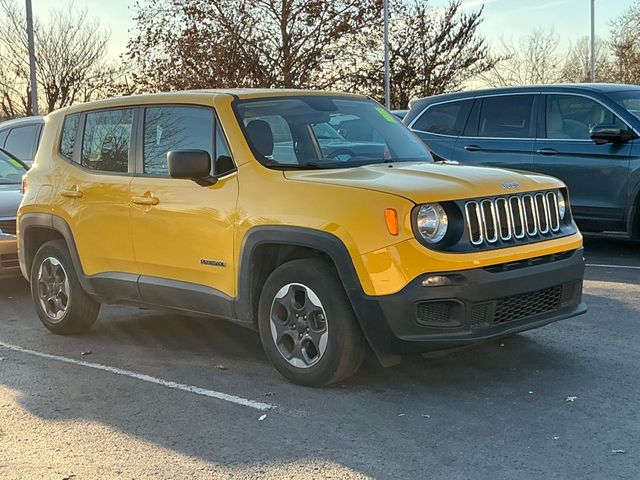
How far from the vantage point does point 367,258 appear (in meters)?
4.38

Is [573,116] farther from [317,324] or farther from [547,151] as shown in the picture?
[317,324]

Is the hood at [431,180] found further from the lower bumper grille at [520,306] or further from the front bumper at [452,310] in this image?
the lower bumper grille at [520,306]

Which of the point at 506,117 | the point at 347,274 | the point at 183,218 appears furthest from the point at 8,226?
the point at 506,117

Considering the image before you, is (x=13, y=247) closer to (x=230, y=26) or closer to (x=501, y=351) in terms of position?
(x=501, y=351)

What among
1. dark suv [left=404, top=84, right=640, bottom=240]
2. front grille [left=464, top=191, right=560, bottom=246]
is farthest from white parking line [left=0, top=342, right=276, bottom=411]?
dark suv [left=404, top=84, right=640, bottom=240]

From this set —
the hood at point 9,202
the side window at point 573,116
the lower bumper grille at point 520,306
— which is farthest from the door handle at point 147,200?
the side window at point 573,116

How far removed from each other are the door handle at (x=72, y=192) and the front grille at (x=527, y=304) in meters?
3.21

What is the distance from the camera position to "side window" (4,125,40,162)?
1147 centimetres

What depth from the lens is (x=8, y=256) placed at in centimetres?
795

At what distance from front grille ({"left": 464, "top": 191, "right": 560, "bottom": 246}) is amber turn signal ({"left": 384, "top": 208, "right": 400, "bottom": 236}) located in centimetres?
40

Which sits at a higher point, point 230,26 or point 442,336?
point 230,26

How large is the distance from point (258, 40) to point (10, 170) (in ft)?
64.7

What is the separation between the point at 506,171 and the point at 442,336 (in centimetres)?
125

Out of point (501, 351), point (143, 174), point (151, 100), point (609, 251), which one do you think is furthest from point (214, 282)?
point (609, 251)
